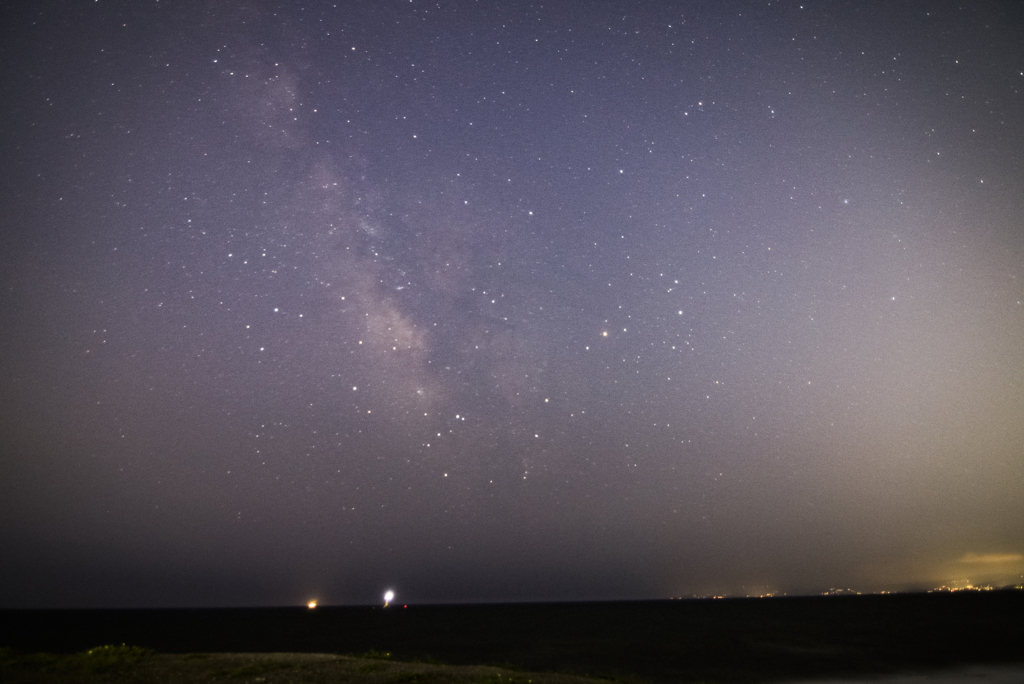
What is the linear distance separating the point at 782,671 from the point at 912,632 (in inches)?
1180

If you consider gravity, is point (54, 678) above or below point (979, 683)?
above

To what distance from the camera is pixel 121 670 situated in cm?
1341

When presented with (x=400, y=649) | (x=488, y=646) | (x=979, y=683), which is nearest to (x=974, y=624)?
(x=979, y=683)

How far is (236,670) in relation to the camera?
515 inches

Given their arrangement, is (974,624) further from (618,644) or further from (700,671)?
(700,671)

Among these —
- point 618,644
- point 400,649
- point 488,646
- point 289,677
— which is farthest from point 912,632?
point 289,677

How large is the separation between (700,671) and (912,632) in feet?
105

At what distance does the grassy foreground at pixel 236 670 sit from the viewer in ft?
40.1

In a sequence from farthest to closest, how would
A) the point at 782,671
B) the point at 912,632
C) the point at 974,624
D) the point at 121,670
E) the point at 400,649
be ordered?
the point at 974,624, the point at 912,632, the point at 400,649, the point at 782,671, the point at 121,670

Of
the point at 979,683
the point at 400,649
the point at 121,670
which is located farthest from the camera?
the point at 400,649

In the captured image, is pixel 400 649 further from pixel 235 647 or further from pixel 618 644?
pixel 618 644

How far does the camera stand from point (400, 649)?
3956cm

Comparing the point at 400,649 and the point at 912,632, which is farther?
the point at 912,632

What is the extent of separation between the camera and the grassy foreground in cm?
1221
